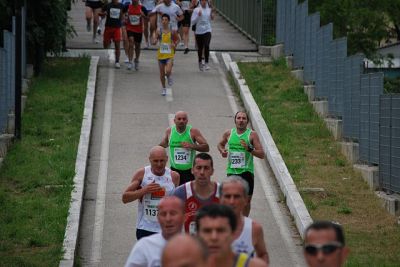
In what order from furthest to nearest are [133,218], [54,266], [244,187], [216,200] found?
[133,218] → [54,266] → [216,200] → [244,187]

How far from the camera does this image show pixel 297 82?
27719 millimetres

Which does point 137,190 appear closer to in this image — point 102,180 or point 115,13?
point 102,180

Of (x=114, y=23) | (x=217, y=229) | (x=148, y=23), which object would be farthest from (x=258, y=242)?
(x=148, y=23)

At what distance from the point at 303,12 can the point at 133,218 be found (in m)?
12.1

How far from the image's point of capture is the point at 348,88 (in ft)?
73.7

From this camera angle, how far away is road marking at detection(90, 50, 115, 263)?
16.1 m

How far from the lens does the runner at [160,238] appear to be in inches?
330

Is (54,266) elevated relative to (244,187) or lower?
lower

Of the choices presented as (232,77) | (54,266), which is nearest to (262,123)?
(232,77)

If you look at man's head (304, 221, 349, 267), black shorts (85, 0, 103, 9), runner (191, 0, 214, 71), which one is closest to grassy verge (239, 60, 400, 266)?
runner (191, 0, 214, 71)

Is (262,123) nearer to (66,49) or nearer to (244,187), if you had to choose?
(66,49)

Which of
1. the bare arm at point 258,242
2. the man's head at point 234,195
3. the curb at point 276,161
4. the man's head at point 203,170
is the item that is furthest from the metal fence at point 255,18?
the bare arm at point 258,242

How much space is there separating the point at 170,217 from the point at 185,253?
9.28ft

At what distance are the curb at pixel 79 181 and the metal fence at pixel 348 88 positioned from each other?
4.69 metres
